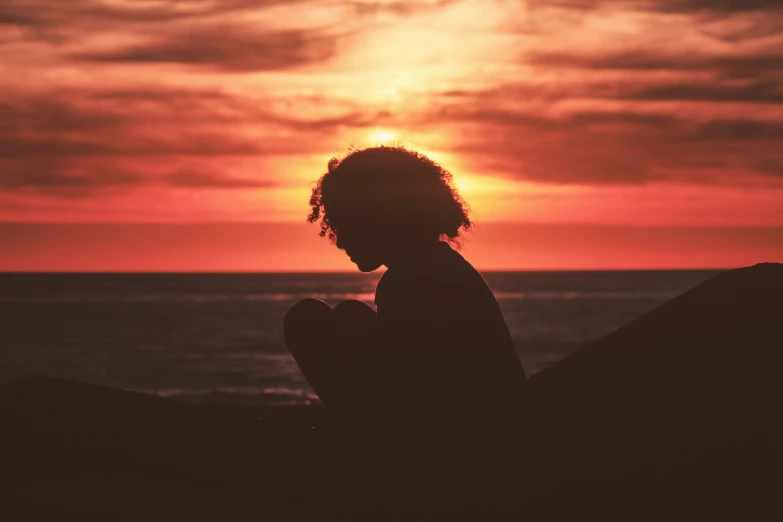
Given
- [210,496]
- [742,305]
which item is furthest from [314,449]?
[742,305]

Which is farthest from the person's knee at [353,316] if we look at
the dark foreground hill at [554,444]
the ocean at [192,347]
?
the ocean at [192,347]

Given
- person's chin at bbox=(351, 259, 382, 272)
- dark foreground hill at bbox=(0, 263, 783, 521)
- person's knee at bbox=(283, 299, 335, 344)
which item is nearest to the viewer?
person's chin at bbox=(351, 259, 382, 272)

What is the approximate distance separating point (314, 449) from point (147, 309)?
75952 millimetres

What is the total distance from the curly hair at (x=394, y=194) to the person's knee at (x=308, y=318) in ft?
1.15

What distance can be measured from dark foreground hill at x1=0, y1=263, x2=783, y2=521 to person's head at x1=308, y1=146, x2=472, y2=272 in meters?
0.87

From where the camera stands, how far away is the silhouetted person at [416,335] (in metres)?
3.54

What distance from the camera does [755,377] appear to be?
5449 millimetres

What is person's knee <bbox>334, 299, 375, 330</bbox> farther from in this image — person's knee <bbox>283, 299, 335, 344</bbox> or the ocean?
the ocean

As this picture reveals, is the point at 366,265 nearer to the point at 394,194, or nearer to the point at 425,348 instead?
the point at 394,194

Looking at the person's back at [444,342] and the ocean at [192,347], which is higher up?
the person's back at [444,342]

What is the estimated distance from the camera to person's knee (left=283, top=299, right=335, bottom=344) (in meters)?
4.23

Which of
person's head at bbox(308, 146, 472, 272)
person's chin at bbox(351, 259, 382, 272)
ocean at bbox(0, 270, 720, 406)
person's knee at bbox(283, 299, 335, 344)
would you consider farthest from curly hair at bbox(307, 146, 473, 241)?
ocean at bbox(0, 270, 720, 406)

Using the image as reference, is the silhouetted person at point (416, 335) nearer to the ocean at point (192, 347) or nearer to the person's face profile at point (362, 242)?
the person's face profile at point (362, 242)

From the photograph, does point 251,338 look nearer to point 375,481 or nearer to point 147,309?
point 147,309
